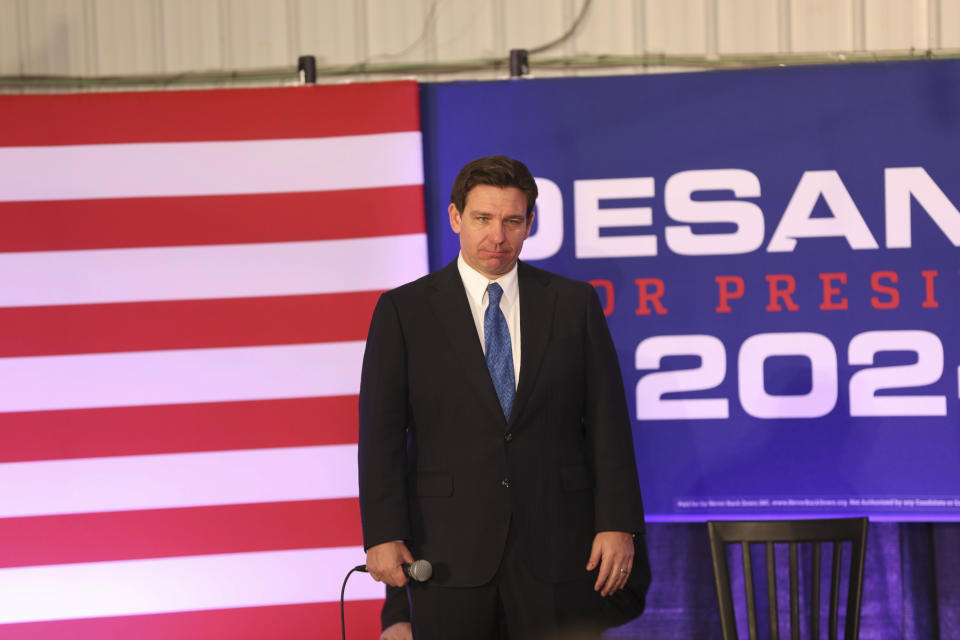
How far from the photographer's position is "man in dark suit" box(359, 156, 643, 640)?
5.98 feet

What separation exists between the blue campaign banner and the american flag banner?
1.42ft

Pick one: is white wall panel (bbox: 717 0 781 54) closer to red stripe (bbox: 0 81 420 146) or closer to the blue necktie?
red stripe (bbox: 0 81 420 146)

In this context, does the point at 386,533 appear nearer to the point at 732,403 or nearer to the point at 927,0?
the point at 732,403

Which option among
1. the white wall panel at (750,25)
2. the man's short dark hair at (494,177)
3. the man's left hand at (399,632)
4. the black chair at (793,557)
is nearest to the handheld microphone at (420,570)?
the man's left hand at (399,632)

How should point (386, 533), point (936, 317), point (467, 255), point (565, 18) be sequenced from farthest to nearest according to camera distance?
point (565, 18), point (936, 317), point (467, 255), point (386, 533)

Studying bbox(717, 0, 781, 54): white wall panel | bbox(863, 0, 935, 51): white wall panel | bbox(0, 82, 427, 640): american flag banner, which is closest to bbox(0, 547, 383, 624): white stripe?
bbox(0, 82, 427, 640): american flag banner

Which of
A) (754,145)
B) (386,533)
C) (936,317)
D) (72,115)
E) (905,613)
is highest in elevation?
(72,115)

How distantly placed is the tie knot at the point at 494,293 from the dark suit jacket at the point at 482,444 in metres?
0.06

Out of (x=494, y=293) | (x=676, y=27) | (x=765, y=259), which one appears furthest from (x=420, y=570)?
(x=676, y=27)

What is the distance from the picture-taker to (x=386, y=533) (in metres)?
1.80

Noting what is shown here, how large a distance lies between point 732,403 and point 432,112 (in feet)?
4.21

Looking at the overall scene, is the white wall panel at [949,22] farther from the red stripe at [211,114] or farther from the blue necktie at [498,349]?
the blue necktie at [498,349]

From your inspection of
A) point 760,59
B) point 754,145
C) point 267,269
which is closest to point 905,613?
point 754,145

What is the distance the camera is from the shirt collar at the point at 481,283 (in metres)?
1.96
